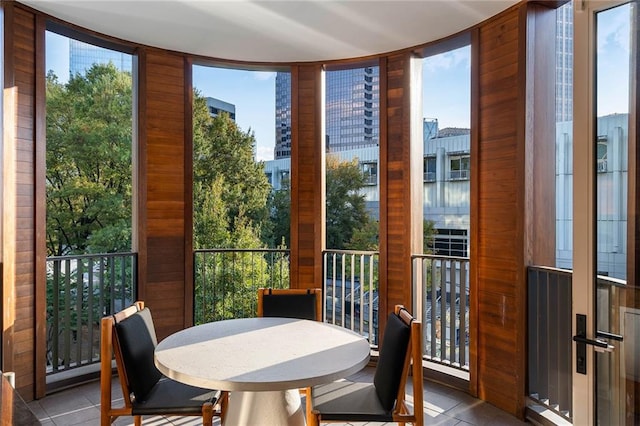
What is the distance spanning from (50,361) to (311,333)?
2.53 m

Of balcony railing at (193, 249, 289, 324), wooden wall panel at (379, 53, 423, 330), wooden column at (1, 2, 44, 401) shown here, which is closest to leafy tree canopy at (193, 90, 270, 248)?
balcony railing at (193, 249, 289, 324)

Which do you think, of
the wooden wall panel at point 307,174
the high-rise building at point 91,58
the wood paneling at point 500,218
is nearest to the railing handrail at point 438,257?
the wood paneling at point 500,218

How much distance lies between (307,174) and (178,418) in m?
2.35

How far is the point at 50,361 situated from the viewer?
3.51 m

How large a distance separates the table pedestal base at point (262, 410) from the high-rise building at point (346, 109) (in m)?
2.69

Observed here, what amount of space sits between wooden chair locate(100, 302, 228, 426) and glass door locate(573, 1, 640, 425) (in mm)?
1783

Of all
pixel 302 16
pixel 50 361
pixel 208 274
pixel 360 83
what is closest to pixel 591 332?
pixel 302 16

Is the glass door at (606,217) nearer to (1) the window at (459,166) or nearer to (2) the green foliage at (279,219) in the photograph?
(1) the window at (459,166)

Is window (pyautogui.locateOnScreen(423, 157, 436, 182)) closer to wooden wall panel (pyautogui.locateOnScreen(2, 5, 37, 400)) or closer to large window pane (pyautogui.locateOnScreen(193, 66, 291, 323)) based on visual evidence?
large window pane (pyautogui.locateOnScreen(193, 66, 291, 323))

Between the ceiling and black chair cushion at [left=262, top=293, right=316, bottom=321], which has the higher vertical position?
the ceiling

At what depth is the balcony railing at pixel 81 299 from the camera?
11.6 ft

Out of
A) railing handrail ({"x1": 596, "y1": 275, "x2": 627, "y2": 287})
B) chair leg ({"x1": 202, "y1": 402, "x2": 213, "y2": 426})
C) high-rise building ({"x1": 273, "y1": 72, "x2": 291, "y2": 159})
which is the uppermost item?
high-rise building ({"x1": 273, "y1": 72, "x2": 291, "y2": 159})

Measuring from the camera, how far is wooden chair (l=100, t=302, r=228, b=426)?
6.75ft

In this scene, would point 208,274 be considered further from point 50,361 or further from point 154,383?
point 154,383
